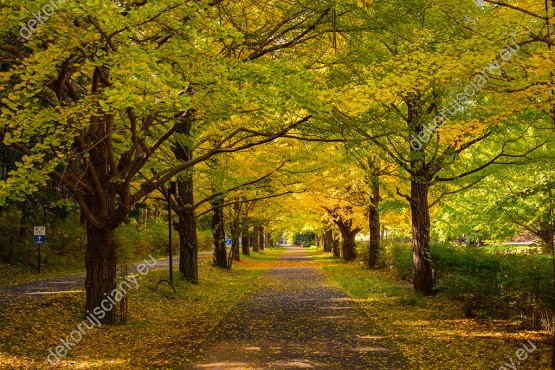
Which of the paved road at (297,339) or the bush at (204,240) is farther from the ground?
the bush at (204,240)

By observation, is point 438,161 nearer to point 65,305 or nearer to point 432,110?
point 432,110

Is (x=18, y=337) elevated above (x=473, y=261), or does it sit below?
below

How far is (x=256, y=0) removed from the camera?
32.1 ft

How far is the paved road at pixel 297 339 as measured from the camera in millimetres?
7531

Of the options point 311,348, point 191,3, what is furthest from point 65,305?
point 191,3

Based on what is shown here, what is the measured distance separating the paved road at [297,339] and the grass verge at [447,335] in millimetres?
417

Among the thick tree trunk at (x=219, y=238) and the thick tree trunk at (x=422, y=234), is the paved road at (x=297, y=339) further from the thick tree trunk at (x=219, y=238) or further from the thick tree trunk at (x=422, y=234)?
the thick tree trunk at (x=219, y=238)

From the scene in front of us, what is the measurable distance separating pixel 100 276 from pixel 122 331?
4.07ft

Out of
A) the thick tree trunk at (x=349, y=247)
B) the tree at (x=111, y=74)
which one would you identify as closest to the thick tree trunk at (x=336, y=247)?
the thick tree trunk at (x=349, y=247)

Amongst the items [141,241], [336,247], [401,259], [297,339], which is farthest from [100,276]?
[336,247]

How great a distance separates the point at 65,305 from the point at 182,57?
22.8 ft

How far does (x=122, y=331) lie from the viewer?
9.88 meters

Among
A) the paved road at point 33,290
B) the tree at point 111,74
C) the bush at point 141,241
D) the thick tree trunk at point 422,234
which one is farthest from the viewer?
the bush at point 141,241

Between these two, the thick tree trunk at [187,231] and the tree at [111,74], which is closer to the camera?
the tree at [111,74]
